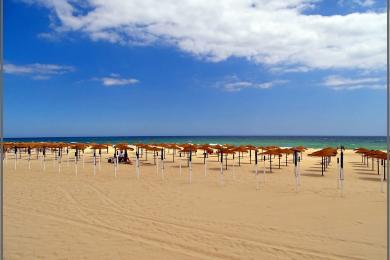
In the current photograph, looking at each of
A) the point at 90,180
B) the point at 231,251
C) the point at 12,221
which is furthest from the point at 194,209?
the point at 90,180

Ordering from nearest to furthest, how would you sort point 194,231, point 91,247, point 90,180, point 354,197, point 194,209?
point 91,247, point 194,231, point 194,209, point 354,197, point 90,180

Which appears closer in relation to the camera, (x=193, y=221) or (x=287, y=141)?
(x=193, y=221)

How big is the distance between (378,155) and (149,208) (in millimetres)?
12896

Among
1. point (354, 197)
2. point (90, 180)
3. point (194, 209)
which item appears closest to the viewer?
point (194, 209)

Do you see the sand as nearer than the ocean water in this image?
Yes

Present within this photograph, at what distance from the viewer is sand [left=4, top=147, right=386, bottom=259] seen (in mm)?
6520

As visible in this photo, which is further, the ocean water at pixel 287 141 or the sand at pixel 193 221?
the ocean water at pixel 287 141

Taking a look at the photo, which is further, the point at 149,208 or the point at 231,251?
the point at 149,208

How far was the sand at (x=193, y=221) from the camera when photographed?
21.4 ft

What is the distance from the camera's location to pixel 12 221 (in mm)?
8523

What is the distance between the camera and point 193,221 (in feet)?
28.0

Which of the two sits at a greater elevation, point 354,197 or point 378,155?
point 378,155

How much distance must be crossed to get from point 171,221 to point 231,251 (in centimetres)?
244

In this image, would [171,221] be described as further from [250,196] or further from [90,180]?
[90,180]
